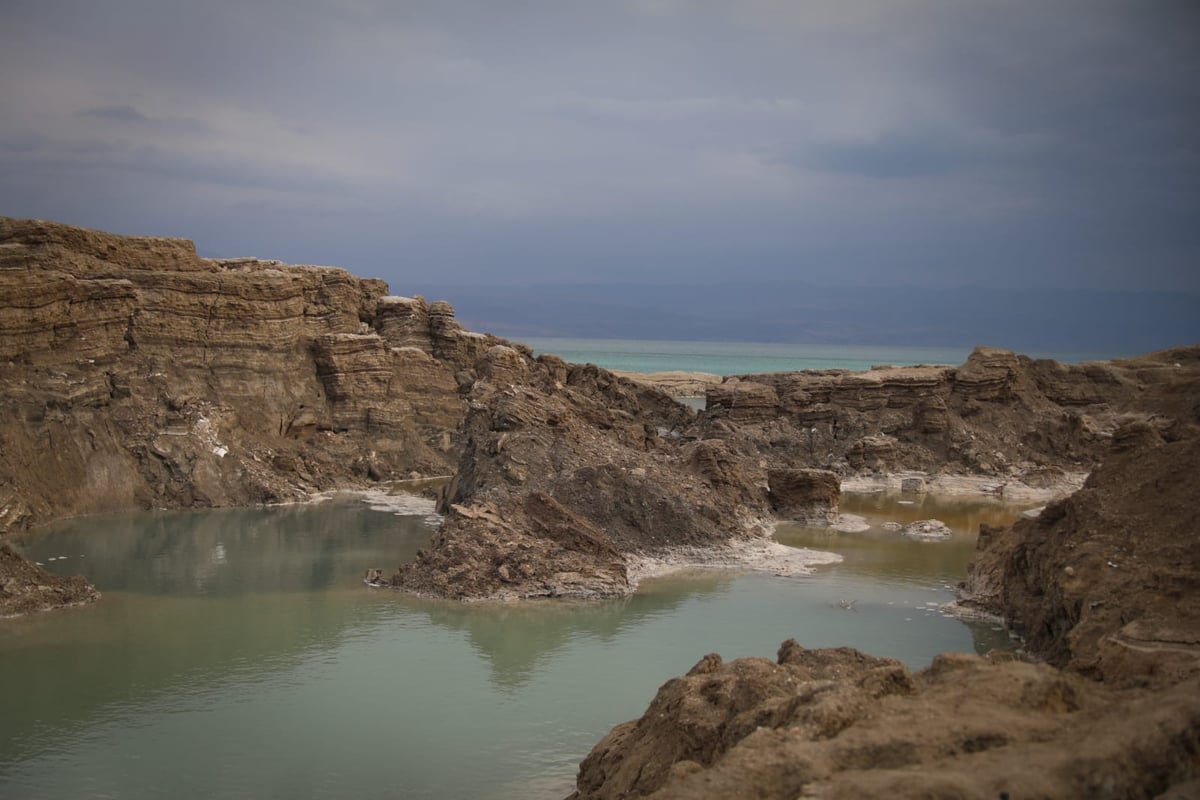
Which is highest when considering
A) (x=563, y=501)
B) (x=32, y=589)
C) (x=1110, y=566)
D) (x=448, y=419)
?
(x=448, y=419)

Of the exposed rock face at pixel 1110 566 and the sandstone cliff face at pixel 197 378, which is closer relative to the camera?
Answer: the exposed rock face at pixel 1110 566

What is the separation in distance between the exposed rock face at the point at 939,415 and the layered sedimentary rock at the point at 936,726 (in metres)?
36.3

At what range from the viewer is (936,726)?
29.7 ft

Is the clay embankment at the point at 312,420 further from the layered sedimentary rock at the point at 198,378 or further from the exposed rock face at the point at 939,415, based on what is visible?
the exposed rock face at the point at 939,415

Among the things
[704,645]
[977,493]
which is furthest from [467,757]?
[977,493]

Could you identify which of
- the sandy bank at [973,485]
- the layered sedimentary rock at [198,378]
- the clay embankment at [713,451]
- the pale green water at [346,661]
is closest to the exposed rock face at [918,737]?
the pale green water at [346,661]

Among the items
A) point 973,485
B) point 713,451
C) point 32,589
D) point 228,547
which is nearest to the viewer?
point 32,589

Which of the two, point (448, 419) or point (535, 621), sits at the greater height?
point (448, 419)

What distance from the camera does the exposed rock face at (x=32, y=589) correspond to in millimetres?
23656

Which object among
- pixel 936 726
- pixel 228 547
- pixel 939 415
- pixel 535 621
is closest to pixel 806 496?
pixel 535 621

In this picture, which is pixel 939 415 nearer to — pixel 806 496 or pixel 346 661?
pixel 806 496

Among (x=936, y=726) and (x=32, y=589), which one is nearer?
(x=936, y=726)

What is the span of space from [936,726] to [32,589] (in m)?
21.7

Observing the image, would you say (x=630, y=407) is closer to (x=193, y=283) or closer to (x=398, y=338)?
(x=398, y=338)
